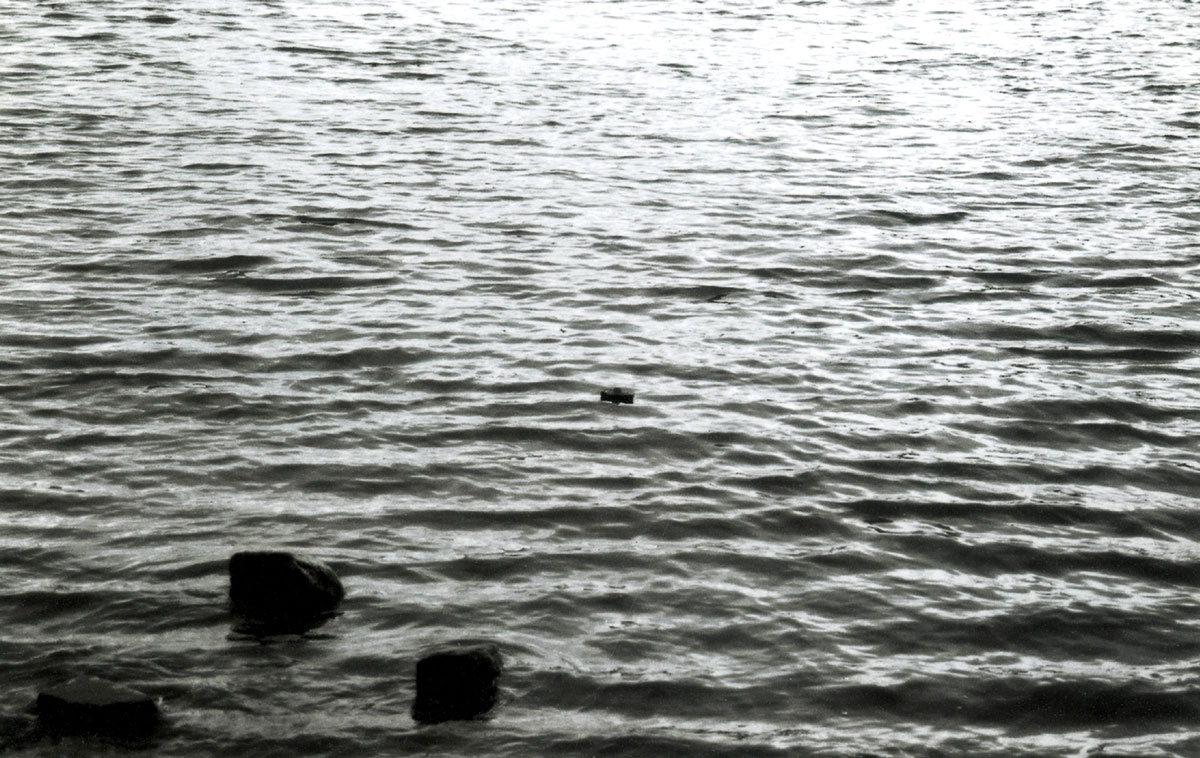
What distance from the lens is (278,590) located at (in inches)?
336

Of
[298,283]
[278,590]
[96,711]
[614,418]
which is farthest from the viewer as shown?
[298,283]

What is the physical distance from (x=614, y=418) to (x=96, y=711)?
5.45m

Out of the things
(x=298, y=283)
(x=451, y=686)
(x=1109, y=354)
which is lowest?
(x=1109, y=354)

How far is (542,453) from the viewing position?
11.2 m

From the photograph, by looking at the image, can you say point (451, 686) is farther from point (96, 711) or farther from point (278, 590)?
point (96, 711)

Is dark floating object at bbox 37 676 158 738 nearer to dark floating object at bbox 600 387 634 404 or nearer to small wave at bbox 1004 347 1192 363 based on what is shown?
dark floating object at bbox 600 387 634 404

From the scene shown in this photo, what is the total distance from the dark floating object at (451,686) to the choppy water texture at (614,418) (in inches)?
4.9

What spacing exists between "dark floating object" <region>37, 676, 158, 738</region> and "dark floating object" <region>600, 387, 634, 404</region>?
5491 mm

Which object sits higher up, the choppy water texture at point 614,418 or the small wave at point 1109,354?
the choppy water texture at point 614,418

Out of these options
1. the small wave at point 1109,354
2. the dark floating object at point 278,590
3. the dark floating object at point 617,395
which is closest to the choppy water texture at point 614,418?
the small wave at point 1109,354

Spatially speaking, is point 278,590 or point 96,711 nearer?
point 96,711

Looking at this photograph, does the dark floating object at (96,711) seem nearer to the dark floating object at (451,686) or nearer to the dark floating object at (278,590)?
the dark floating object at (278,590)

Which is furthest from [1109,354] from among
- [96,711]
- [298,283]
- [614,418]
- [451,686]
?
[96,711]

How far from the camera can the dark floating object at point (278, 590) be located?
8477 millimetres
